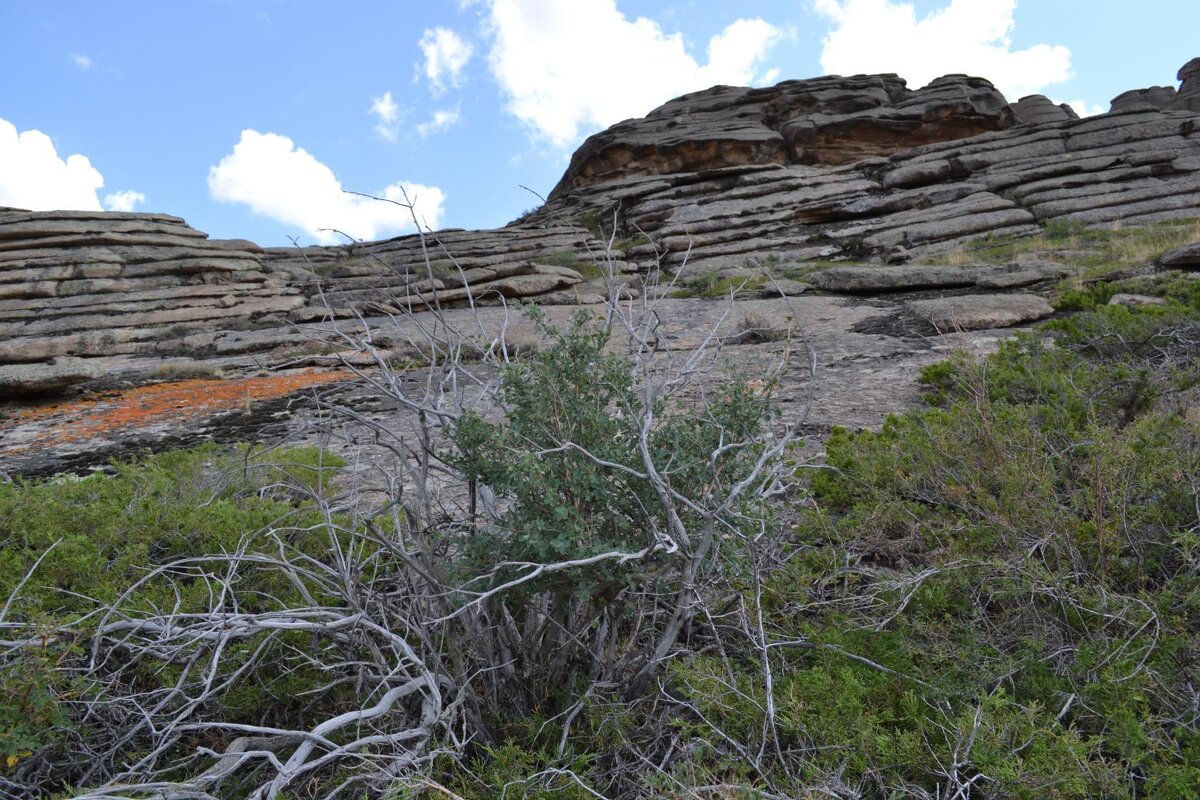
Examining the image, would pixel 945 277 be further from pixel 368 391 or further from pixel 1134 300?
pixel 368 391

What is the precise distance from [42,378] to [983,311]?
13141 millimetres

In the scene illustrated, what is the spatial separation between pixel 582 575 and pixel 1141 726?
1774 mm

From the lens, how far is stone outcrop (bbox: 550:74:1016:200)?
2956 cm

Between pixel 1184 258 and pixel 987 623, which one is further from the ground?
pixel 1184 258

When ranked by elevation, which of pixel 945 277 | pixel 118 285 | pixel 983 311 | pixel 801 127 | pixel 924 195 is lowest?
pixel 983 311

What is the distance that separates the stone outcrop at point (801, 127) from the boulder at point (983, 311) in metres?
20.0

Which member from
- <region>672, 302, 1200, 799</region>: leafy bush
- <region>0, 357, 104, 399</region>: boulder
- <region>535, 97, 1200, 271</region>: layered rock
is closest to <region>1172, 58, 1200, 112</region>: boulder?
<region>535, 97, 1200, 271</region>: layered rock

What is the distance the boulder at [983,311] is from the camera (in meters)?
9.32

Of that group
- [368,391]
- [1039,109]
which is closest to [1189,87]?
[1039,109]

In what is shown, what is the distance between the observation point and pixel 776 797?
2.08 metres

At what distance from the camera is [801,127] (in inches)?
1171

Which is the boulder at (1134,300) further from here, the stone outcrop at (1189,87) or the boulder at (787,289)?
the stone outcrop at (1189,87)

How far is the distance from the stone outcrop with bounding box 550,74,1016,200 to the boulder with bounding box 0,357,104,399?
2237cm

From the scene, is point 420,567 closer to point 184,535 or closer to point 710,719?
point 710,719
